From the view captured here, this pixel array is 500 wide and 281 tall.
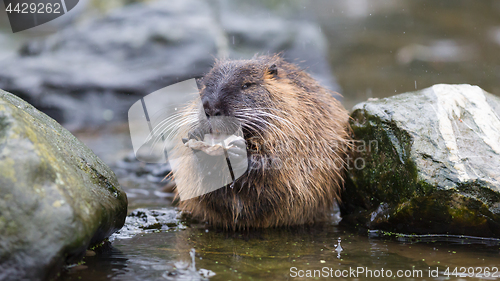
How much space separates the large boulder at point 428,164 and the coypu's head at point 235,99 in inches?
38.6

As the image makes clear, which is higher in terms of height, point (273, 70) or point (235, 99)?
point (273, 70)

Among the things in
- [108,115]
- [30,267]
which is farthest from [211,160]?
[108,115]

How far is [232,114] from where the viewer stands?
9.63 feet

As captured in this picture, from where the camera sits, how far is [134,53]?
7359 mm

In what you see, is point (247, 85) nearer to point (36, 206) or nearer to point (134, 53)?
point (36, 206)

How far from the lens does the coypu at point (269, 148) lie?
2988mm

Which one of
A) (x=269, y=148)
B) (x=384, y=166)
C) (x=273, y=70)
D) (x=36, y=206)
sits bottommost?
(x=36, y=206)

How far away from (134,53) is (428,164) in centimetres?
593

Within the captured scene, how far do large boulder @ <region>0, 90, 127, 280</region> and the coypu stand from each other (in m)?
1.09

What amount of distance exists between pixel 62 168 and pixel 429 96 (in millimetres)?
2832

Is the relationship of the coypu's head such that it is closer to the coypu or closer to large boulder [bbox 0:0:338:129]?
the coypu

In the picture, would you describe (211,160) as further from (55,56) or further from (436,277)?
(55,56)

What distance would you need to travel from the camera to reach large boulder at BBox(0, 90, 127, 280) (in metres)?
1.86

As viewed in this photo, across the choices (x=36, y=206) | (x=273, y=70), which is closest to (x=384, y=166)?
(x=273, y=70)
